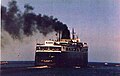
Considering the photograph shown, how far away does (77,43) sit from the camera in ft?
35.3

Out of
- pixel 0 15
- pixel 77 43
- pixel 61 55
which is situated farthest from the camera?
pixel 77 43

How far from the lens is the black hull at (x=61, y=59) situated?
9680 mm

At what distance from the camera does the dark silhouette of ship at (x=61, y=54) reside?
9.72m

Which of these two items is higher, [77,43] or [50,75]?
[77,43]

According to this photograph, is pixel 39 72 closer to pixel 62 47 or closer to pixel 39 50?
pixel 39 50

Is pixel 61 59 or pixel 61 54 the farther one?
pixel 61 54

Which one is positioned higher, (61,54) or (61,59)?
(61,54)

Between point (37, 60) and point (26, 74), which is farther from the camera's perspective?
point (37, 60)

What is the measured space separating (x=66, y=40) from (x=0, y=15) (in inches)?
220

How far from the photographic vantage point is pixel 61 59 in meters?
10.1

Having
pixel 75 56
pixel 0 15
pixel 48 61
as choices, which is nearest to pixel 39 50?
pixel 48 61

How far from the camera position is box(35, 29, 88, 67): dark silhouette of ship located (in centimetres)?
972

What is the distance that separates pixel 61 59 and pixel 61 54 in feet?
0.63

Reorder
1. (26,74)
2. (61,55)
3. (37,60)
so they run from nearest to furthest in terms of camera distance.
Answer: (26,74) → (37,60) → (61,55)
